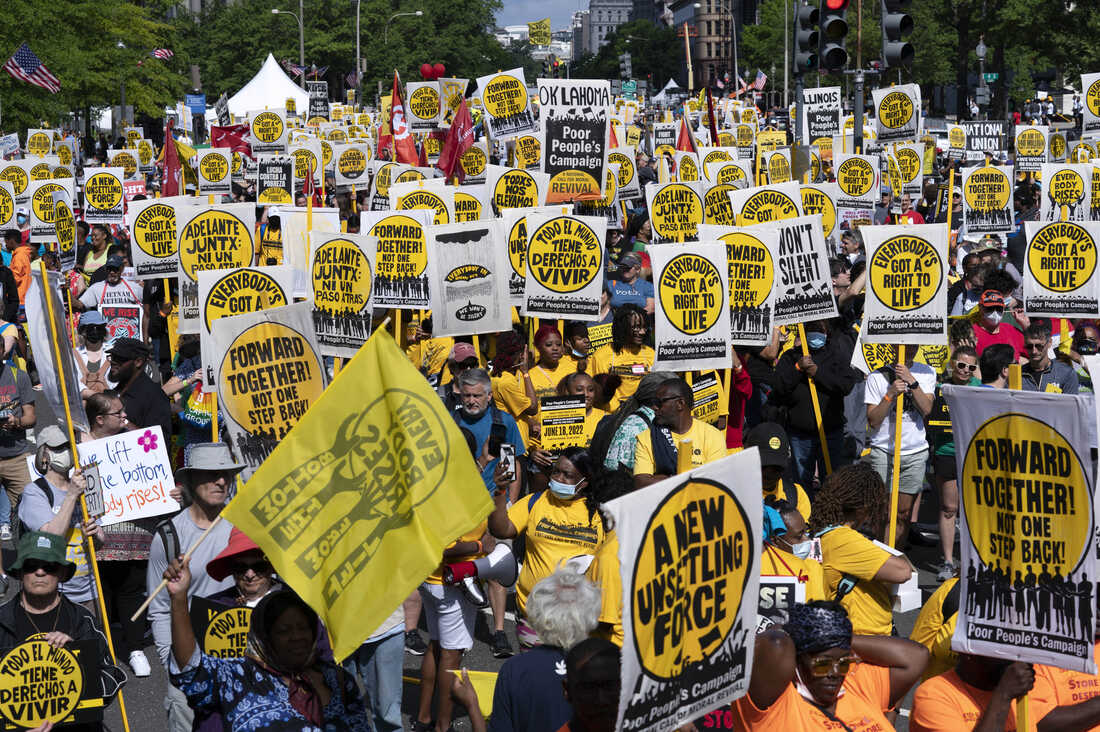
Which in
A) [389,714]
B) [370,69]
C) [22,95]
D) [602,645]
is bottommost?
[389,714]

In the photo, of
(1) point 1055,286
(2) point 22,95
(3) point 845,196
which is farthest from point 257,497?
(2) point 22,95

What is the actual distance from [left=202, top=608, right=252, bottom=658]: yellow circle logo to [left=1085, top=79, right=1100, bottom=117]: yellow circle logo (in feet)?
55.7

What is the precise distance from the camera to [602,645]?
411 centimetres

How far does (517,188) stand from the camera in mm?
14867

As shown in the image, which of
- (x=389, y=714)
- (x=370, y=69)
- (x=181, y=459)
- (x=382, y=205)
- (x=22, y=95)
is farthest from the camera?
(x=370, y=69)

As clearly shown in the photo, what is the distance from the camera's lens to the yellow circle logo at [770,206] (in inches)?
500

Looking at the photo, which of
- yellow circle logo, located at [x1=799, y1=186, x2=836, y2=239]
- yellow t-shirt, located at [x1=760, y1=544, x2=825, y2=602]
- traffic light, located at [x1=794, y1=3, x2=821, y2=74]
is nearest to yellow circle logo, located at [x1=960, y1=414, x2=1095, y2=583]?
yellow t-shirt, located at [x1=760, y1=544, x2=825, y2=602]

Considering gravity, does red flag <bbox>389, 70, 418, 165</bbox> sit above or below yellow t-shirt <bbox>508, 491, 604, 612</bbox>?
above

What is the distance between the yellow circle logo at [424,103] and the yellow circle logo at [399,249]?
13200 millimetres

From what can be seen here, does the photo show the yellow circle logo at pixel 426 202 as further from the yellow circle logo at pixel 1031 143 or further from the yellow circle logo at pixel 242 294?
the yellow circle logo at pixel 1031 143

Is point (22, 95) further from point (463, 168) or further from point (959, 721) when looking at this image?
point (959, 721)

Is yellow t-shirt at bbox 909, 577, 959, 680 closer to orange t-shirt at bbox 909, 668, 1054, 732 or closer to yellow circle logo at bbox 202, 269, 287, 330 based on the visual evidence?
orange t-shirt at bbox 909, 668, 1054, 732

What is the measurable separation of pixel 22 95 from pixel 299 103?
19.1m

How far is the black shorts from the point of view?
933 cm
